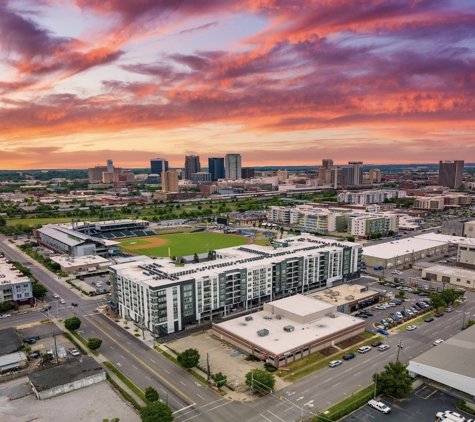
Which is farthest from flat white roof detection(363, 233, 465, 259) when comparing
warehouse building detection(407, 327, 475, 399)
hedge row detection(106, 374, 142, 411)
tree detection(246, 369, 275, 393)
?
hedge row detection(106, 374, 142, 411)

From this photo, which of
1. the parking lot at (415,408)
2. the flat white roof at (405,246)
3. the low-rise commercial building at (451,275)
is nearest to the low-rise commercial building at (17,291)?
the parking lot at (415,408)

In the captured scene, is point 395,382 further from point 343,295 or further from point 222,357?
point 343,295

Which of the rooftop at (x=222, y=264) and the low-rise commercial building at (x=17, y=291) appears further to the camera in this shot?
the low-rise commercial building at (x=17, y=291)

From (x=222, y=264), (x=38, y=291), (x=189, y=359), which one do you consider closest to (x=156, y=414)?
(x=189, y=359)

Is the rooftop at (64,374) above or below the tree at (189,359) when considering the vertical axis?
below

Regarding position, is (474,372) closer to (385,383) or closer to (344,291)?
(385,383)

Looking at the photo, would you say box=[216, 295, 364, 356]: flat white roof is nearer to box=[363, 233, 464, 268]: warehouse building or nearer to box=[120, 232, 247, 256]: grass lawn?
box=[363, 233, 464, 268]: warehouse building

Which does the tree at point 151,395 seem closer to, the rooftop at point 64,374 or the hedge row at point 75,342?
the rooftop at point 64,374
